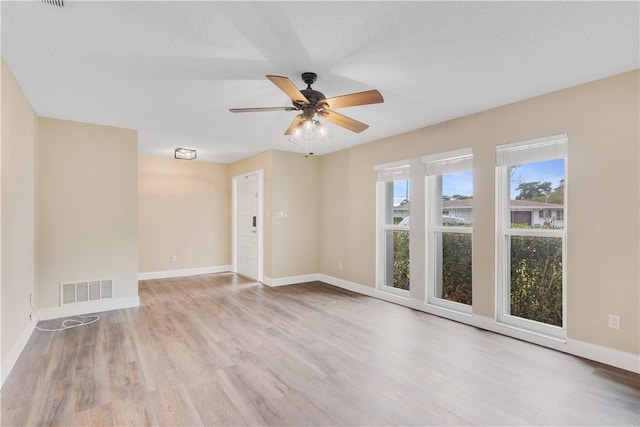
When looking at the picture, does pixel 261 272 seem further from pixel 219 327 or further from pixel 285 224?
pixel 219 327

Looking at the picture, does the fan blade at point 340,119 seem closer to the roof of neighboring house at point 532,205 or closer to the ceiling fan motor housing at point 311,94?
the ceiling fan motor housing at point 311,94

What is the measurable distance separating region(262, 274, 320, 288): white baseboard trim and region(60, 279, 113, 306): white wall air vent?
2352 mm

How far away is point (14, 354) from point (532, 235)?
4886mm

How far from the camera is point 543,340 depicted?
120 inches

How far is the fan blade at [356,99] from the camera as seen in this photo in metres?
2.32

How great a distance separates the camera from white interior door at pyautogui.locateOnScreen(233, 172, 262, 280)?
19.6ft

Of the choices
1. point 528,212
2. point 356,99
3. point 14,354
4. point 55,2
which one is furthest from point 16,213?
point 528,212

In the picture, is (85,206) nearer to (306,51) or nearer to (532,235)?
(306,51)

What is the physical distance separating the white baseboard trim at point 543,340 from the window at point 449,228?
0.16 meters

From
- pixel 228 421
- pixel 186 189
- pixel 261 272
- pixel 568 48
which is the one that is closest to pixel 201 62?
pixel 228 421

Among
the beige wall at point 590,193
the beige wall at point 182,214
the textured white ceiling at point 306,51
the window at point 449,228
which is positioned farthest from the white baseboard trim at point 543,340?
the beige wall at point 182,214

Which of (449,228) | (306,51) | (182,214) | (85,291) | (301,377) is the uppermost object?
(306,51)

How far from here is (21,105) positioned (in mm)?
2969

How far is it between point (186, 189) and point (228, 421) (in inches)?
213
